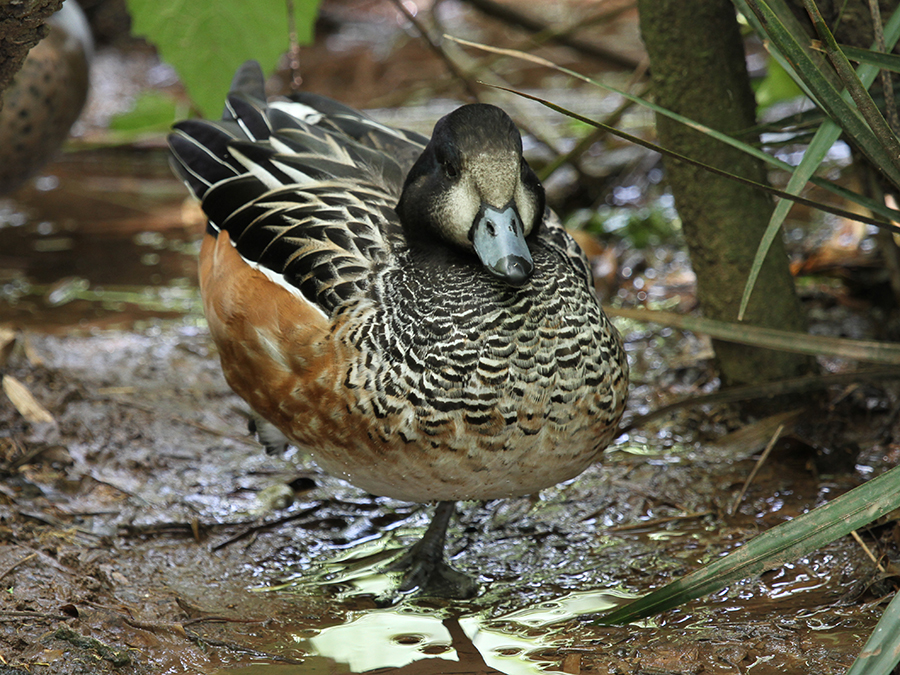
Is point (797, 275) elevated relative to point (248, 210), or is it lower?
lower

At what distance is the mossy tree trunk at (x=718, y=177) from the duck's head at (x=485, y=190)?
2.88ft

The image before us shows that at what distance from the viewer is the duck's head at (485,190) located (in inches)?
91.2

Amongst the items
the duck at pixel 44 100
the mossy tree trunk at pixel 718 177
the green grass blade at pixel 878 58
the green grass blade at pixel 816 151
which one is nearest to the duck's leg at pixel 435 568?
the green grass blade at pixel 816 151

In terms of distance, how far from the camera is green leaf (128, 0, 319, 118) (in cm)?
303

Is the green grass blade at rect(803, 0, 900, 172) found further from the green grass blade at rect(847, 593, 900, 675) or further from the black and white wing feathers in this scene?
the black and white wing feathers

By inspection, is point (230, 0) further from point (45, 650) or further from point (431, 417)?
point (45, 650)

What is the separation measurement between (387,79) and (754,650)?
6.43 m

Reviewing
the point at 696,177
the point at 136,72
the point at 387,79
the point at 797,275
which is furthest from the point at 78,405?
the point at 136,72

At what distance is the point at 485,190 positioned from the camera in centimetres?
237

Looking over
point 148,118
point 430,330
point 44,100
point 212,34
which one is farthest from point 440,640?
point 148,118

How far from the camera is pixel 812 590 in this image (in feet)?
8.12

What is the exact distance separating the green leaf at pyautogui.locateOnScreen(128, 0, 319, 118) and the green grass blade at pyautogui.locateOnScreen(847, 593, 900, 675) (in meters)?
2.48

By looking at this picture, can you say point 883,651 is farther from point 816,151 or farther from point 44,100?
point 44,100

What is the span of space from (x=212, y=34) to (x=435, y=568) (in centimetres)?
185
